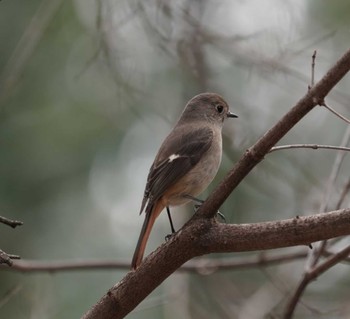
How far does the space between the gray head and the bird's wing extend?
0.36 meters

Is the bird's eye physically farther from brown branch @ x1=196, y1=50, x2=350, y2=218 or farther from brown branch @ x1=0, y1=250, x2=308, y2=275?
brown branch @ x1=196, y1=50, x2=350, y2=218

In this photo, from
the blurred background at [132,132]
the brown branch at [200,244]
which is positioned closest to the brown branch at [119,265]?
the blurred background at [132,132]

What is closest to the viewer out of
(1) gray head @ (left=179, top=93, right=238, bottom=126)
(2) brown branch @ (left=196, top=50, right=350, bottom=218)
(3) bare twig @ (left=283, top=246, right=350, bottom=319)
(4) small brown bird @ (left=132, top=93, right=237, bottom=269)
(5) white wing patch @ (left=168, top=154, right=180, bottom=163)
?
(2) brown branch @ (left=196, top=50, right=350, bottom=218)

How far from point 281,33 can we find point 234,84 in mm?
2000

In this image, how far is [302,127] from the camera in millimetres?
6570

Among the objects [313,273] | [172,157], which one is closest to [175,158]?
[172,157]

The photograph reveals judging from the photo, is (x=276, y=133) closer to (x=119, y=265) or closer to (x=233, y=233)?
(x=233, y=233)

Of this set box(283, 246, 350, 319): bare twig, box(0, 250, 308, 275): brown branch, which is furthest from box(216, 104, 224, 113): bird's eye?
box(283, 246, 350, 319): bare twig

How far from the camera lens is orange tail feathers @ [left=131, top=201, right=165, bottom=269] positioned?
3.46 metres

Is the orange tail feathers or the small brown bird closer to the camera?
the orange tail feathers

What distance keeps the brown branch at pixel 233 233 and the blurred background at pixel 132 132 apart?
1.83m

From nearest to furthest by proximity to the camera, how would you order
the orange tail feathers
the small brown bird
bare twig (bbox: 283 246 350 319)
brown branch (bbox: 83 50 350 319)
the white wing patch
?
A: 1. brown branch (bbox: 83 50 350 319)
2. the orange tail feathers
3. bare twig (bbox: 283 246 350 319)
4. the small brown bird
5. the white wing patch

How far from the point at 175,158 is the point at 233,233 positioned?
1681mm

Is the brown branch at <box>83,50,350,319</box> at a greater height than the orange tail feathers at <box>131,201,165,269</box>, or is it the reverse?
the brown branch at <box>83,50,350,319</box>
